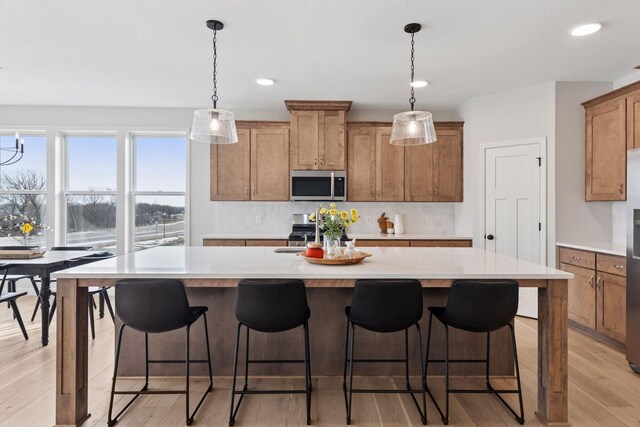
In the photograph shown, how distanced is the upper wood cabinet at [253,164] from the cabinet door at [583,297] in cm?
336

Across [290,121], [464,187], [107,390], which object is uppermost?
[290,121]

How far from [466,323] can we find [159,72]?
12.0 feet

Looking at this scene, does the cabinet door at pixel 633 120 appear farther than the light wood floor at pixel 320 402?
Yes

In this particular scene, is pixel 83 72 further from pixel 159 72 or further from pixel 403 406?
pixel 403 406

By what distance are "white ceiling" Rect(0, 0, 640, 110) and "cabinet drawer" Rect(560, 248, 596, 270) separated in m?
1.83

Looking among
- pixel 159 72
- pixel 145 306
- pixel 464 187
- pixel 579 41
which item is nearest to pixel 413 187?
pixel 464 187

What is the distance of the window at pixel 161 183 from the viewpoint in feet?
17.0

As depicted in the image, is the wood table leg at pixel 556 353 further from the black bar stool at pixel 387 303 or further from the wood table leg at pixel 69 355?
the wood table leg at pixel 69 355

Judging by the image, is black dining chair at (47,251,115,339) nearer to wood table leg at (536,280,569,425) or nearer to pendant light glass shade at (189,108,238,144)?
pendant light glass shade at (189,108,238,144)

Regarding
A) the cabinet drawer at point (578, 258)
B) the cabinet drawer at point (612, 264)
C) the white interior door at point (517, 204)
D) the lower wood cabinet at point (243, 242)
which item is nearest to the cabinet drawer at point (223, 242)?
the lower wood cabinet at point (243, 242)

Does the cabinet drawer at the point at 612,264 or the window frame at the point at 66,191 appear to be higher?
the window frame at the point at 66,191

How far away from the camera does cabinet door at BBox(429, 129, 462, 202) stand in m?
4.82

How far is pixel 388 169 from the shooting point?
482 cm

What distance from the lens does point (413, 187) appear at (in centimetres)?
484
